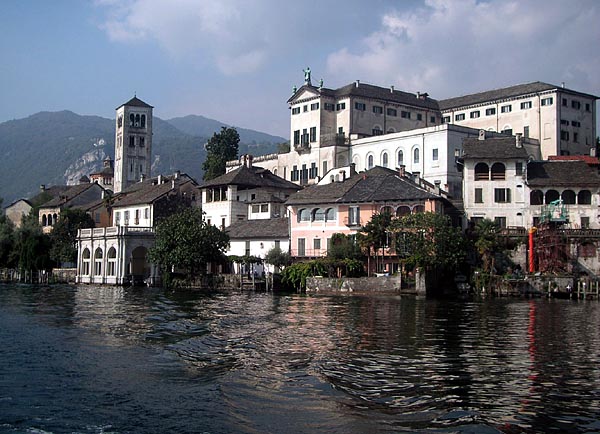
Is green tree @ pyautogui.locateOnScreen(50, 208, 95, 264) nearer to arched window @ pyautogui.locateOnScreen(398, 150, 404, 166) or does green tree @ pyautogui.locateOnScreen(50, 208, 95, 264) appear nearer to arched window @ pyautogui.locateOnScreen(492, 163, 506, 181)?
arched window @ pyautogui.locateOnScreen(398, 150, 404, 166)

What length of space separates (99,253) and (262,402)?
243 ft

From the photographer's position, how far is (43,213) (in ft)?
393

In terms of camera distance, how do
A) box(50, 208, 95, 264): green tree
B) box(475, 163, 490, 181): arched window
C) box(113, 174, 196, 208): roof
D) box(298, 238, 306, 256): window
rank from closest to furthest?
1. box(475, 163, 490, 181): arched window
2. box(298, 238, 306, 256): window
3. box(50, 208, 95, 264): green tree
4. box(113, 174, 196, 208): roof

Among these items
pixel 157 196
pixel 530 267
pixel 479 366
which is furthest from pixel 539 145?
pixel 479 366

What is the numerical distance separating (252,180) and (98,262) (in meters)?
21.5

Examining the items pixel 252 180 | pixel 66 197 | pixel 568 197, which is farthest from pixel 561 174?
pixel 66 197

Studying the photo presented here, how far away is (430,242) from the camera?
63.5 metres

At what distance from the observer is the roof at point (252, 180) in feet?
302

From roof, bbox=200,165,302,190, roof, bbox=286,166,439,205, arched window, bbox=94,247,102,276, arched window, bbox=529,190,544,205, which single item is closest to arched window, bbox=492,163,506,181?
arched window, bbox=529,190,544,205

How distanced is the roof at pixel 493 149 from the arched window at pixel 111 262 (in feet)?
137

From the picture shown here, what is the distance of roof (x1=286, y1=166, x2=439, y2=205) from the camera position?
71225 mm

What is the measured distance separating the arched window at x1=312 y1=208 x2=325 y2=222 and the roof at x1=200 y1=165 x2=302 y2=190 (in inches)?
697

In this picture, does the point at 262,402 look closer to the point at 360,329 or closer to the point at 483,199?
the point at 360,329

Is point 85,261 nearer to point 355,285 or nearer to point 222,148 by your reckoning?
point 222,148
